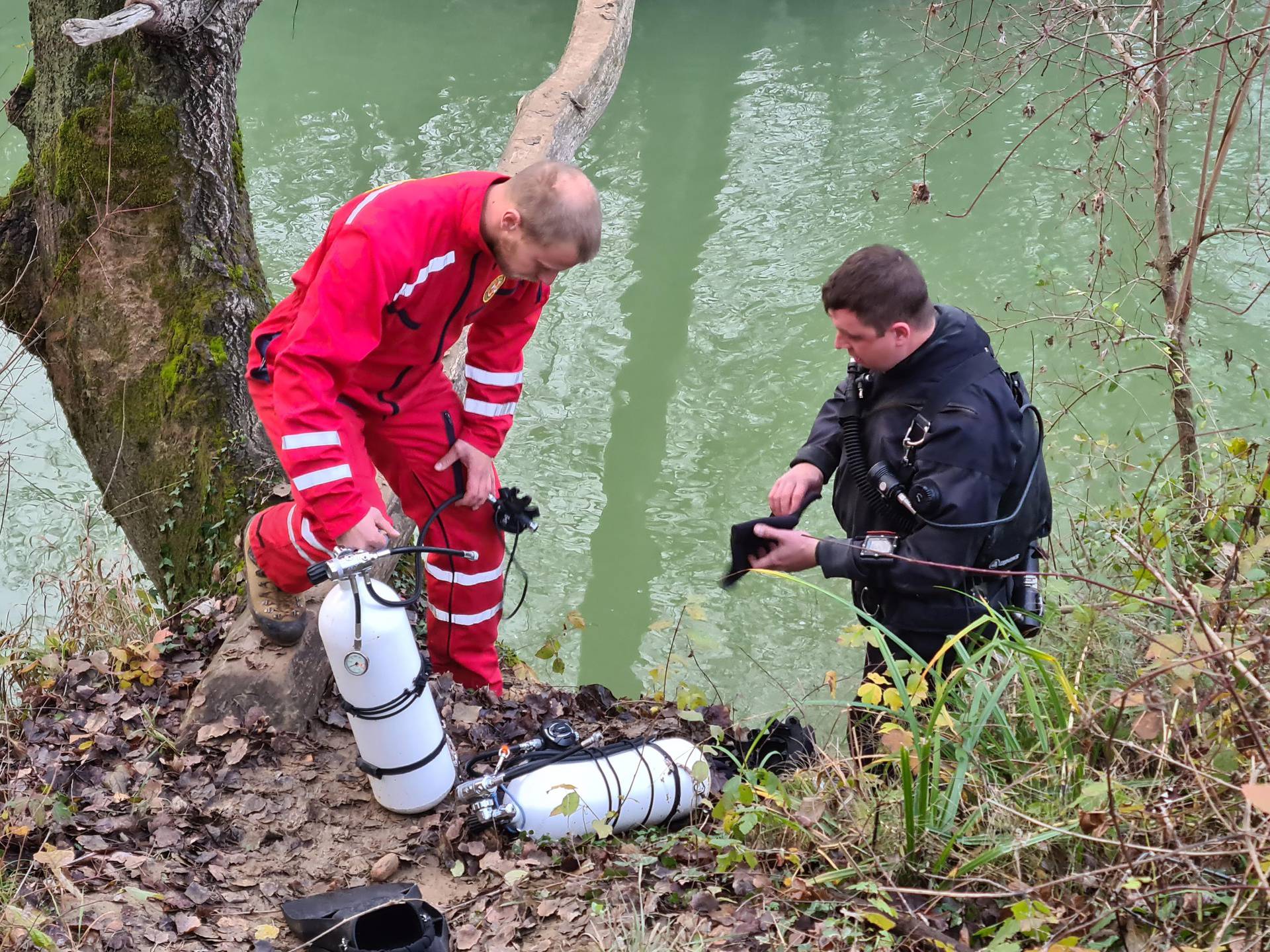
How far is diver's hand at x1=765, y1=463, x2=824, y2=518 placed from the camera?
11.9ft

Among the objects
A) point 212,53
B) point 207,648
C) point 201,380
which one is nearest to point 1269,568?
point 207,648

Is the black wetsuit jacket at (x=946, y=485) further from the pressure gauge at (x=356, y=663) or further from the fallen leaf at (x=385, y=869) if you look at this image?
the fallen leaf at (x=385, y=869)

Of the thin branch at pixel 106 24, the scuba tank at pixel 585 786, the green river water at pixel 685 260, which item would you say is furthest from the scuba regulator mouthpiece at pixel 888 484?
the thin branch at pixel 106 24

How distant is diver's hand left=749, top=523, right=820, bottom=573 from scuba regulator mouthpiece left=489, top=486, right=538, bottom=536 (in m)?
0.80

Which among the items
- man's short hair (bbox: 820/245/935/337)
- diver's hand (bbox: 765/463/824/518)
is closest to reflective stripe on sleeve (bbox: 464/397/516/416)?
diver's hand (bbox: 765/463/824/518)

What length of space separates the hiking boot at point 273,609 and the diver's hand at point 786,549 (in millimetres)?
1576

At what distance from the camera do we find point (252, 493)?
4.12 m

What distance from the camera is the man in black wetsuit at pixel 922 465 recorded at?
10.3 feet

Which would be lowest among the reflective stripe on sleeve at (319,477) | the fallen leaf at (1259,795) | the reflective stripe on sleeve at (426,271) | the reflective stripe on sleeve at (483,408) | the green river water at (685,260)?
the green river water at (685,260)

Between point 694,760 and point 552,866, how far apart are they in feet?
1.76

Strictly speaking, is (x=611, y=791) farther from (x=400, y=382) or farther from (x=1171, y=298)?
(x=1171, y=298)

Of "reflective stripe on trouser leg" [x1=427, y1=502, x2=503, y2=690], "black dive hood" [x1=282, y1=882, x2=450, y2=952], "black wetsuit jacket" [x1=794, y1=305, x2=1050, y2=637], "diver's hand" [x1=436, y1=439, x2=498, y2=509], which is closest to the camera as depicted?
"black dive hood" [x1=282, y1=882, x2=450, y2=952]

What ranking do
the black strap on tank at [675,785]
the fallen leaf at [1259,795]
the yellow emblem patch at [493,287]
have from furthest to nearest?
the yellow emblem patch at [493,287], the black strap on tank at [675,785], the fallen leaf at [1259,795]

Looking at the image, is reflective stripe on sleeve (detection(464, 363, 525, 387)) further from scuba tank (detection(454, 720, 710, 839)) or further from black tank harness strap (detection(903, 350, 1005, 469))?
black tank harness strap (detection(903, 350, 1005, 469))
